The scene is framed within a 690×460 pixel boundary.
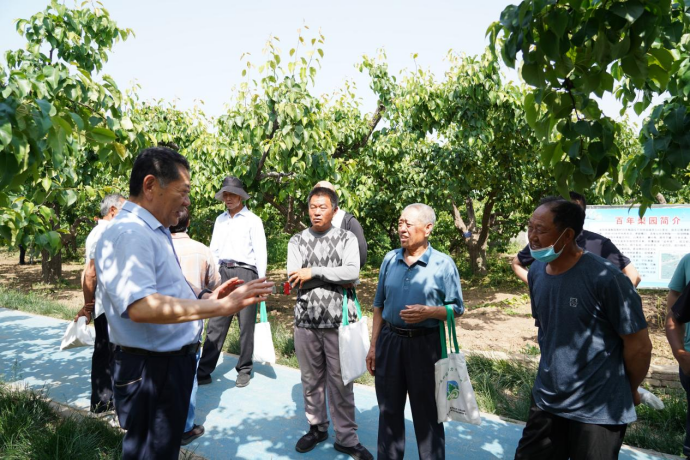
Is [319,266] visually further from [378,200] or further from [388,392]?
[378,200]

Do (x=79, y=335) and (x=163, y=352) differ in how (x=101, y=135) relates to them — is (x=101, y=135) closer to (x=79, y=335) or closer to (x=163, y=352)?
(x=163, y=352)

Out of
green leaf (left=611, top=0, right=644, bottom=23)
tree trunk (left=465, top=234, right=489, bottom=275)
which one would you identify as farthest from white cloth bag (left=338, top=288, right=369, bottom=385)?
tree trunk (left=465, top=234, right=489, bottom=275)

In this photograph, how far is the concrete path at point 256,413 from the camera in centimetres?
349

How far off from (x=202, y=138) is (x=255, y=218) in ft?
10.2

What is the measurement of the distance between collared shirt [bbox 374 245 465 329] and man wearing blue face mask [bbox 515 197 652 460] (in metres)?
0.62

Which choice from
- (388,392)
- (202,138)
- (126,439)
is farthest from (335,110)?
(126,439)

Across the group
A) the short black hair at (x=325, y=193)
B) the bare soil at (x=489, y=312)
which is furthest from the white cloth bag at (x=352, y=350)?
the short black hair at (x=325, y=193)

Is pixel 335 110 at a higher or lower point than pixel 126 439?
higher

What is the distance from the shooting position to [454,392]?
280 centimetres

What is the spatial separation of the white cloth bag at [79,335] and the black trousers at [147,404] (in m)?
1.86

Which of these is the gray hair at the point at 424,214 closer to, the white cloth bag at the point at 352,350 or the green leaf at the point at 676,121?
the white cloth bag at the point at 352,350

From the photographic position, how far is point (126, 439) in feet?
7.23

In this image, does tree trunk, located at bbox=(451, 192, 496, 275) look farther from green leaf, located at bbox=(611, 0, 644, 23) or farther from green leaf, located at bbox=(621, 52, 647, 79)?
green leaf, located at bbox=(611, 0, 644, 23)

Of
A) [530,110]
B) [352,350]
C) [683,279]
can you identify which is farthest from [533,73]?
[352,350]
